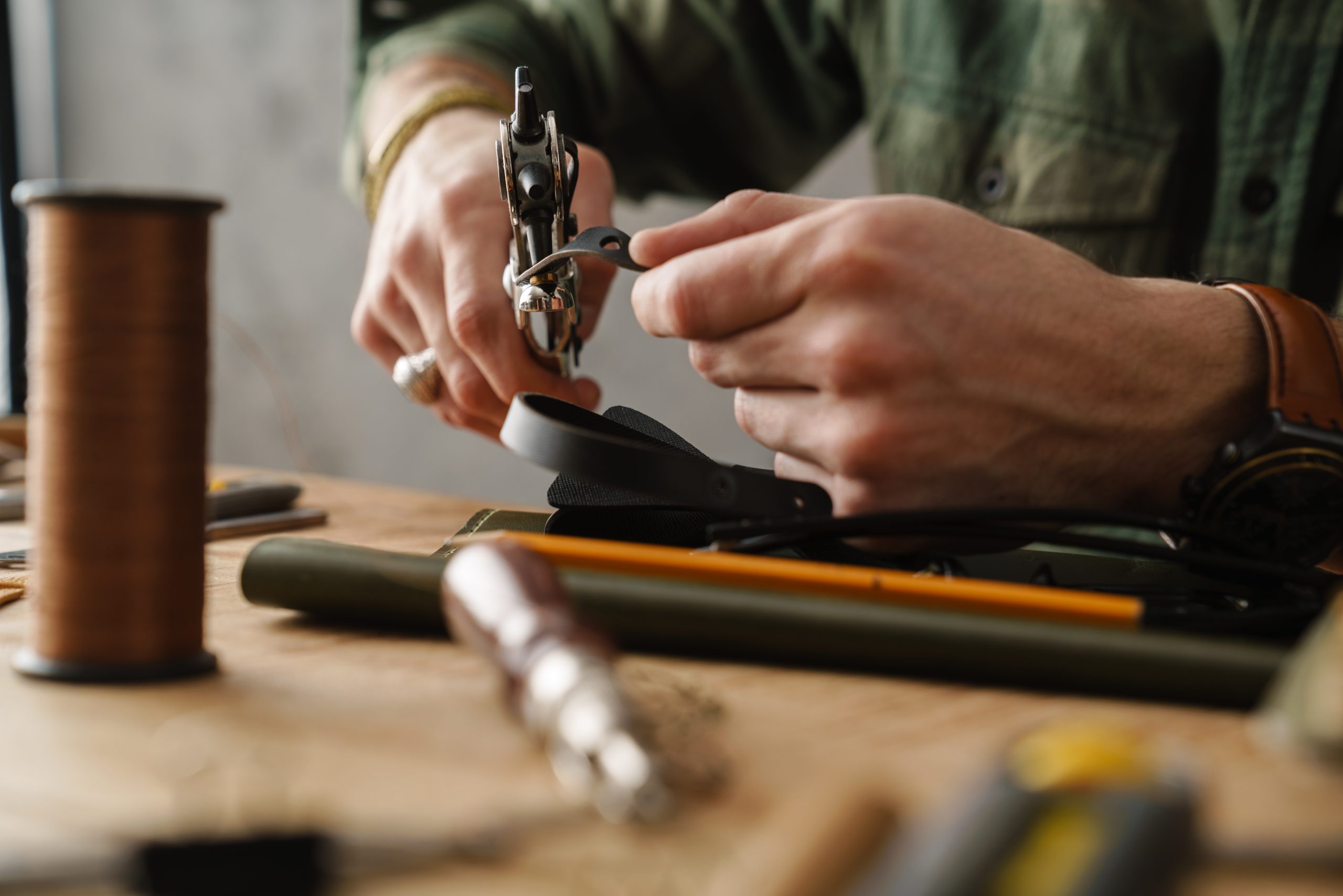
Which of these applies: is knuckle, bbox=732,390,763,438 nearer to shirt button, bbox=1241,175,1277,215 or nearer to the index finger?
the index finger

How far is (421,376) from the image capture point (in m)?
0.93

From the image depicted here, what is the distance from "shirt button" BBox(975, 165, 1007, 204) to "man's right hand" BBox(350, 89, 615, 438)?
499 mm

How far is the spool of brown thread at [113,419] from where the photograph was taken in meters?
0.36

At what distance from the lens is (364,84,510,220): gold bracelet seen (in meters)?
1.00

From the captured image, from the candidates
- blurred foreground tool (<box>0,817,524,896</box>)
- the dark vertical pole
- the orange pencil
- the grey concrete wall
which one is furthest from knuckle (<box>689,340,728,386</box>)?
the dark vertical pole

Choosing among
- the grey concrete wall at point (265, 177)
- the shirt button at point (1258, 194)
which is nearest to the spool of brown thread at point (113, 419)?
the shirt button at point (1258, 194)

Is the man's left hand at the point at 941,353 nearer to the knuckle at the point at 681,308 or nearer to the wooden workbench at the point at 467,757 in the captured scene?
the knuckle at the point at 681,308

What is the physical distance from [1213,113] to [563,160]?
75 centimetres

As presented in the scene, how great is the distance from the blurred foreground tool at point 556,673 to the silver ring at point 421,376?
58 centimetres

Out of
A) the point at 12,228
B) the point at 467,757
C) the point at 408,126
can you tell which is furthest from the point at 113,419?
the point at 12,228

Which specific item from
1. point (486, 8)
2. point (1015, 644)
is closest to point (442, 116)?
point (486, 8)

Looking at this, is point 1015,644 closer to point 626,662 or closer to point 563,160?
point 626,662

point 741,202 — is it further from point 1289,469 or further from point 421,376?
point 421,376

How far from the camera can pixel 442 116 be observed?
3.30 ft
